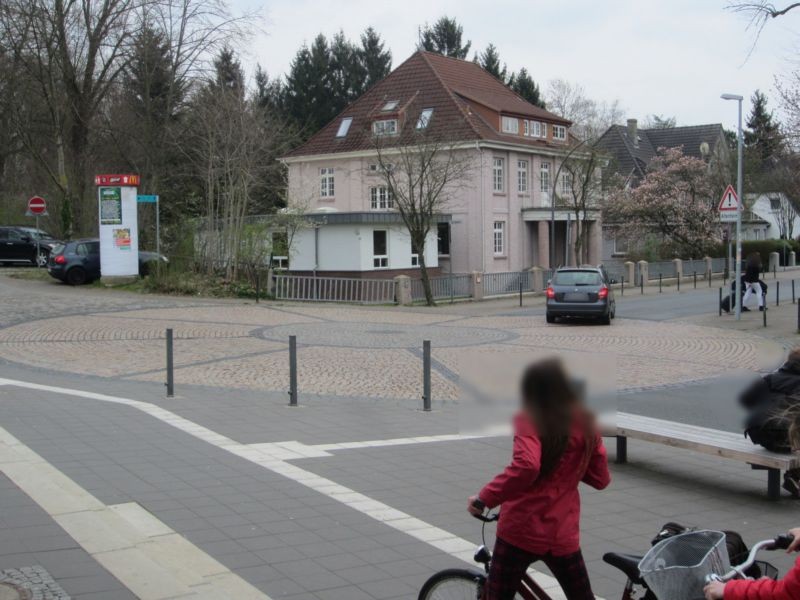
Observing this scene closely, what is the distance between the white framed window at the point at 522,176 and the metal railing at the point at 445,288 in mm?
12040

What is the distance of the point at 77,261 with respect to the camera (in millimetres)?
31875

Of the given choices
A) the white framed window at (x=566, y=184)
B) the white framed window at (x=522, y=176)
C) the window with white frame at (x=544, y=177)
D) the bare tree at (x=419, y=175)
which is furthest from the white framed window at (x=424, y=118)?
the white framed window at (x=566, y=184)

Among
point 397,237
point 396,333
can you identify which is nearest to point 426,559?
point 396,333

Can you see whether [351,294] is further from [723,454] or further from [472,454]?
[723,454]

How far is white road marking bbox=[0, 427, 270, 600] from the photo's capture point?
208 inches

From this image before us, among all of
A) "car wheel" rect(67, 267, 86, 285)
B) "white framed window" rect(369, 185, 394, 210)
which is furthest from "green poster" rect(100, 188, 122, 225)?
"white framed window" rect(369, 185, 394, 210)

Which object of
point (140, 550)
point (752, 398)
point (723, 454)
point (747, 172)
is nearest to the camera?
point (140, 550)

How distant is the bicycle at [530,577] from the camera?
3479mm

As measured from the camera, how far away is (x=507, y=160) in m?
45.8

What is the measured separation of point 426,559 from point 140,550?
6.00 ft

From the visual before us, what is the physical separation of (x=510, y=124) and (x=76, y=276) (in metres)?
24.5

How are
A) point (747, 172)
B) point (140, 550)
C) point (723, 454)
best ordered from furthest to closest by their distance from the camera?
A: point (747, 172) → point (723, 454) → point (140, 550)

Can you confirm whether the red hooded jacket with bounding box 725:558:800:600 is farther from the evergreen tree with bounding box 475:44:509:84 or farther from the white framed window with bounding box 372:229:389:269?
the evergreen tree with bounding box 475:44:509:84

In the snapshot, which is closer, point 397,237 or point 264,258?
point 264,258
